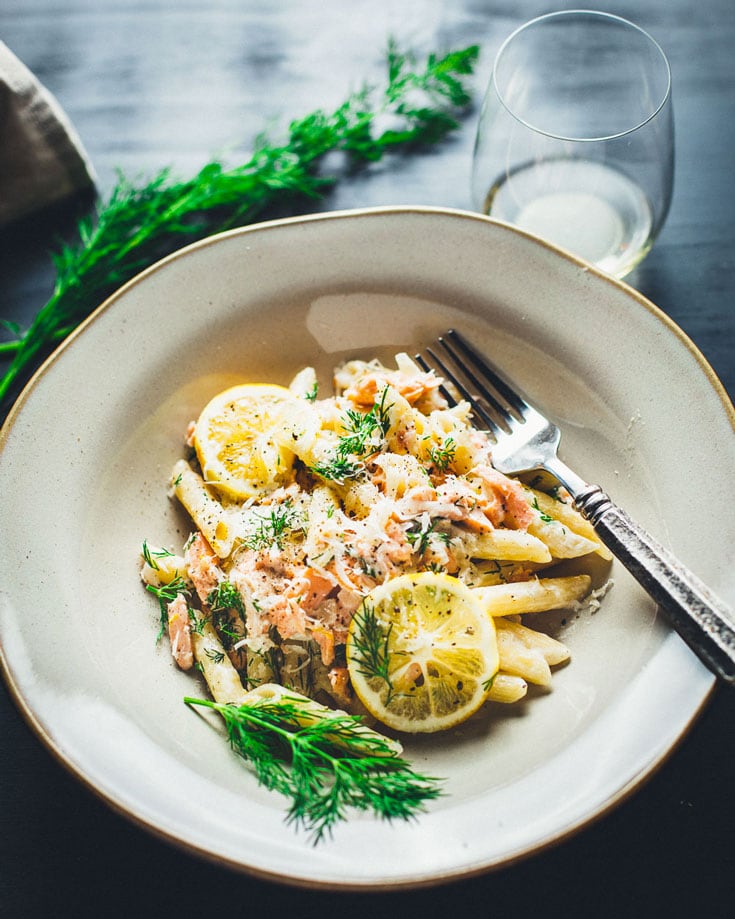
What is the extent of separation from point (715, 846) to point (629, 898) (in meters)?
0.26

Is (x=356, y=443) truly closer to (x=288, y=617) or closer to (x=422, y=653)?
(x=288, y=617)

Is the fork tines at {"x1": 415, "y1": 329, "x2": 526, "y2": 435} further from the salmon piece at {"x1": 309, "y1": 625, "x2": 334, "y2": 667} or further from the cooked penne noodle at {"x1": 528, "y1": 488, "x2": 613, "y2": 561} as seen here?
the salmon piece at {"x1": 309, "y1": 625, "x2": 334, "y2": 667}

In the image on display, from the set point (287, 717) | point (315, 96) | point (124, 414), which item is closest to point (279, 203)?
point (315, 96)

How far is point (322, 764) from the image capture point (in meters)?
2.07

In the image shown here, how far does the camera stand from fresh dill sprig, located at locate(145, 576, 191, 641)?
2293mm

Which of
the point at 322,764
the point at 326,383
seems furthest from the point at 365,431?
the point at 322,764

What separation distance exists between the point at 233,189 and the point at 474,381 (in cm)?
119

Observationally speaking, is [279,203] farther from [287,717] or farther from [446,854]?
[446,854]

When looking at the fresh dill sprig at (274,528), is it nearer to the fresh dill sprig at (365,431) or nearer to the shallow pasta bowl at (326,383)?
the fresh dill sprig at (365,431)

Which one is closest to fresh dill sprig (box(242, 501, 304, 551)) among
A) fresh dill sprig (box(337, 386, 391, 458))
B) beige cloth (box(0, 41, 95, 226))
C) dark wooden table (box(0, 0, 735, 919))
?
fresh dill sprig (box(337, 386, 391, 458))

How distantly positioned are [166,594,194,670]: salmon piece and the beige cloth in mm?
1666

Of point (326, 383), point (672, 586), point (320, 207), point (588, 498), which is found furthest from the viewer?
point (320, 207)

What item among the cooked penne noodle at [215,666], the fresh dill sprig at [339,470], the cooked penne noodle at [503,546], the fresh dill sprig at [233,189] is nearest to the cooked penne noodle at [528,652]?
the cooked penne noodle at [503,546]

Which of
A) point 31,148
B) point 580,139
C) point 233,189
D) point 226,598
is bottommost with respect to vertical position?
point 226,598
